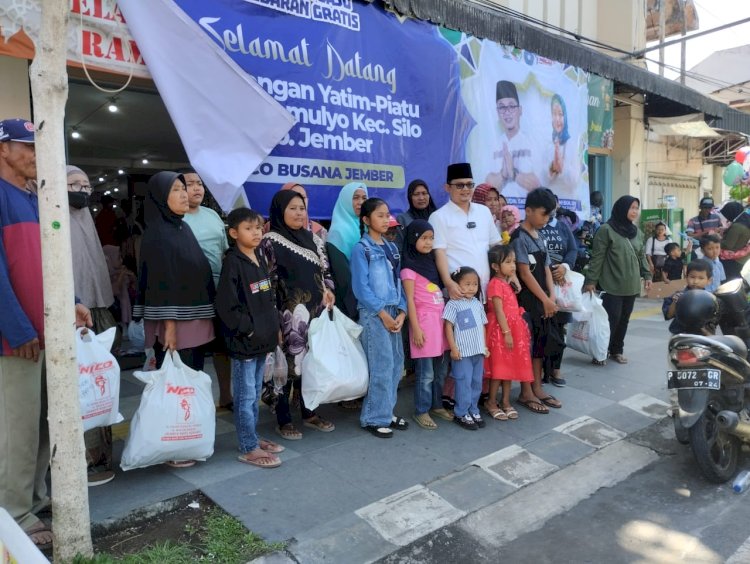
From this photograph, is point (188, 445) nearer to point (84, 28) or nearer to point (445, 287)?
point (445, 287)

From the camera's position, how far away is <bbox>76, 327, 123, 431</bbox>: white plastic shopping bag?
297 centimetres

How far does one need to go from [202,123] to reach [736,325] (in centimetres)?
414

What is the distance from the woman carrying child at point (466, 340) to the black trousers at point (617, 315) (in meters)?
2.31

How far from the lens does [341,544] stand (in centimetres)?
283

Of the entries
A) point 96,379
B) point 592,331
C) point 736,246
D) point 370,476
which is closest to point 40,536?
point 96,379

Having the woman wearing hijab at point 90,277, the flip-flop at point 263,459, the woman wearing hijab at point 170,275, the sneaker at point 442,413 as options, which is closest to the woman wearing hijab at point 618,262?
the sneaker at point 442,413

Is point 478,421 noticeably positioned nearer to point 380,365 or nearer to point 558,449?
point 558,449

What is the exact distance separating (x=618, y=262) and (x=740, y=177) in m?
6.19

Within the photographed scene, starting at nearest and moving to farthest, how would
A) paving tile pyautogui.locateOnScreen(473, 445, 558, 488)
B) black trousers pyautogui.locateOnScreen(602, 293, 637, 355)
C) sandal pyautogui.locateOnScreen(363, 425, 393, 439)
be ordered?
paving tile pyautogui.locateOnScreen(473, 445, 558, 488) < sandal pyautogui.locateOnScreen(363, 425, 393, 439) < black trousers pyautogui.locateOnScreen(602, 293, 637, 355)

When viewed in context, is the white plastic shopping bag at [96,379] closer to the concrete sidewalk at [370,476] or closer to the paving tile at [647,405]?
the concrete sidewalk at [370,476]

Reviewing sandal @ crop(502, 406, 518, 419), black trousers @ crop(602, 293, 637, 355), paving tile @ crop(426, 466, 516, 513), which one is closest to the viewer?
paving tile @ crop(426, 466, 516, 513)

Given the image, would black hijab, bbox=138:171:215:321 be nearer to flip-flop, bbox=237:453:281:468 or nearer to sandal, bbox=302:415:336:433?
flip-flop, bbox=237:453:281:468

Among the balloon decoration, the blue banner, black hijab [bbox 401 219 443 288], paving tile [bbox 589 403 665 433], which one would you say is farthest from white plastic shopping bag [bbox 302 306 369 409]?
the balloon decoration

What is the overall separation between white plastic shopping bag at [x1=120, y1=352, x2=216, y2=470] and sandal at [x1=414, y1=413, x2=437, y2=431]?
160 cm
